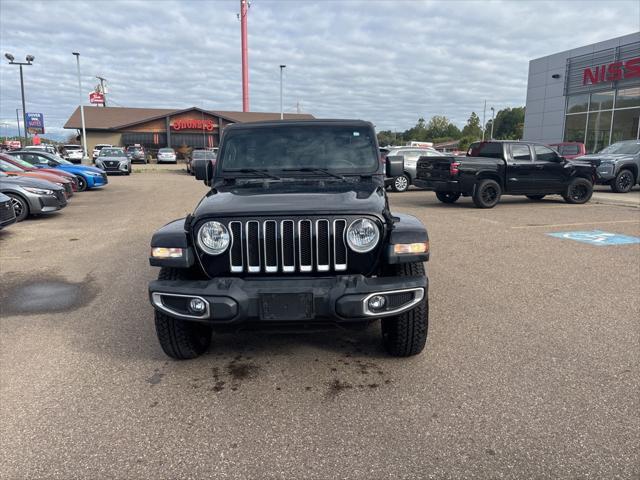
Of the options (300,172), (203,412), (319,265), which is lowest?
(203,412)

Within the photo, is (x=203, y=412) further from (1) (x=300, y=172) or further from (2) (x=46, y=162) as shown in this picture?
(2) (x=46, y=162)

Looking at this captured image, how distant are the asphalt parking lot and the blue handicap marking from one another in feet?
8.10

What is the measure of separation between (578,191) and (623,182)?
4589 millimetres

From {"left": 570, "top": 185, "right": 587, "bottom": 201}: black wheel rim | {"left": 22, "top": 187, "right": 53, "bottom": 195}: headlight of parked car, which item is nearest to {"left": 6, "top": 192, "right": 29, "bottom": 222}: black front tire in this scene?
{"left": 22, "top": 187, "right": 53, "bottom": 195}: headlight of parked car

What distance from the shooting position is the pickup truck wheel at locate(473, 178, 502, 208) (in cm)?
1295

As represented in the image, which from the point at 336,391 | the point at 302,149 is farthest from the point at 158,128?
the point at 336,391

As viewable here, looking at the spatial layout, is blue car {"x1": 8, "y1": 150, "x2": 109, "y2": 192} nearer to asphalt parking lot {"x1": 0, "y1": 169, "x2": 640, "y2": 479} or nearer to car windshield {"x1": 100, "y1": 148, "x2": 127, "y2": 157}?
car windshield {"x1": 100, "y1": 148, "x2": 127, "y2": 157}

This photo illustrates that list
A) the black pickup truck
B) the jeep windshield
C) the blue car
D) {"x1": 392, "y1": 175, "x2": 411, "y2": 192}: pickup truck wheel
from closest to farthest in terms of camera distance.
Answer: the jeep windshield → the black pickup truck → the blue car → {"x1": 392, "y1": 175, "x2": 411, "y2": 192}: pickup truck wheel

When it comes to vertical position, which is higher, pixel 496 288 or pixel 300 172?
pixel 300 172

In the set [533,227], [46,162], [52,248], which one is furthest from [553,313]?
[46,162]

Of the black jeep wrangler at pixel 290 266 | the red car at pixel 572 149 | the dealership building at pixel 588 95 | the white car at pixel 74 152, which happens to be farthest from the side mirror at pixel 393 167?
the white car at pixel 74 152

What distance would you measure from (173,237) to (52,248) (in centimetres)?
592

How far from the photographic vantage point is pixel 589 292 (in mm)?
5613

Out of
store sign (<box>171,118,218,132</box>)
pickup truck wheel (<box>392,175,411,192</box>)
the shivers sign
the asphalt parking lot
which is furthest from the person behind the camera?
store sign (<box>171,118,218,132</box>)
